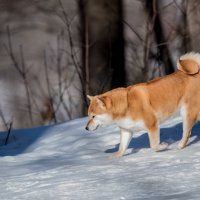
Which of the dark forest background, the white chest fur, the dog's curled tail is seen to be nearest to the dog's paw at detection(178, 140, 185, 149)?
the white chest fur

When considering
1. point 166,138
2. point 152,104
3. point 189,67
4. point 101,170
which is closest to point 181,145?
point 152,104

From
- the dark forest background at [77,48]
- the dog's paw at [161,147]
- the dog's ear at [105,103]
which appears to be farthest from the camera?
the dark forest background at [77,48]

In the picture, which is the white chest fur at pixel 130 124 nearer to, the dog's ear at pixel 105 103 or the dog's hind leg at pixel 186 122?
the dog's ear at pixel 105 103

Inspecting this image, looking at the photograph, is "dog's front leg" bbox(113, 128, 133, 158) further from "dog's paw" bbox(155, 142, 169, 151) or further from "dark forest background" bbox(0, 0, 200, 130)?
"dark forest background" bbox(0, 0, 200, 130)

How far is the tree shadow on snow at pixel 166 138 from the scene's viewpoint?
9219 millimetres

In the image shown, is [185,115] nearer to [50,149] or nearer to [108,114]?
[108,114]

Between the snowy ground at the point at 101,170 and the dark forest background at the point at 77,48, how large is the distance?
3305mm

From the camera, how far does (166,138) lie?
959 centimetres

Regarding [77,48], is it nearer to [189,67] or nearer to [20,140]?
[20,140]

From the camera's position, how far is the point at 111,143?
1003cm

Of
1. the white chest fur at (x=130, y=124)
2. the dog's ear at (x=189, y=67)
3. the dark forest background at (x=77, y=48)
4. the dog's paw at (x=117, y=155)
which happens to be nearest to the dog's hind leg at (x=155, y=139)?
the white chest fur at (x=130, y=124)

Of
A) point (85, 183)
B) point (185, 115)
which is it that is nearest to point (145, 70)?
point (185, 115)

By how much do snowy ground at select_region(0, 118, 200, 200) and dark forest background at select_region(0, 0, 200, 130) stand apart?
3.31m

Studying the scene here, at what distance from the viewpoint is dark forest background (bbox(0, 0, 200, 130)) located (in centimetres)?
1384
